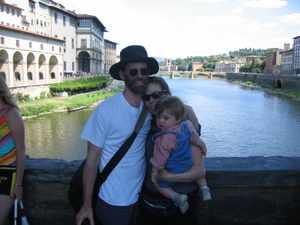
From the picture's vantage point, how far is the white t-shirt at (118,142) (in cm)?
228

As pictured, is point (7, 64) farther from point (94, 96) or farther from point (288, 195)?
point (288, 195)

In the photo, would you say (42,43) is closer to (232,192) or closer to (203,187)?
(232,192)

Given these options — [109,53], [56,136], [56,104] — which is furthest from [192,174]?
[109,53]

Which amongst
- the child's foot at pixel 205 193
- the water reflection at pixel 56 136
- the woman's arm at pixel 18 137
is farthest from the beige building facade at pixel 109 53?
the child's foot at pixel 205 193

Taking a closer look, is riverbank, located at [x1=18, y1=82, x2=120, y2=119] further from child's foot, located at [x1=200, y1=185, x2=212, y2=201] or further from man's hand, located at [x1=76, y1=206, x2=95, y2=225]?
child's foot, located at [x1=200, y1=185, x2=212, y2=201]

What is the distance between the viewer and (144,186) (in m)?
2.50

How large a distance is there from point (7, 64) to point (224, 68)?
146 meters

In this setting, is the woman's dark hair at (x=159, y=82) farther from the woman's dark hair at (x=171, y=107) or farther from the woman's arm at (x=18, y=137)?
the woman's arm at (x=18, y=137)

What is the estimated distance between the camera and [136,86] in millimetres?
2387

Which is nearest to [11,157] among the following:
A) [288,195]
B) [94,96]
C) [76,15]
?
[288,195]

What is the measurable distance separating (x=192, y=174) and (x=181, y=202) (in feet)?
0.62

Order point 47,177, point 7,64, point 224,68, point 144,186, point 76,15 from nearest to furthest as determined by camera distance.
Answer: point 144,186 < point 47,177 < point 7,64 < point 76,15 < point 224,68

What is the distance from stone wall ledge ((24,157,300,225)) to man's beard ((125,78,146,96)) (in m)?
0.99

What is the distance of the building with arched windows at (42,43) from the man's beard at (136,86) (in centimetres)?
3154
